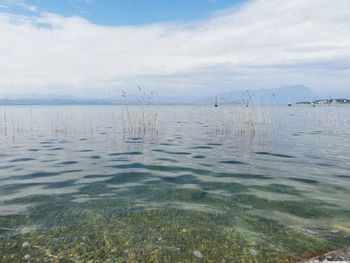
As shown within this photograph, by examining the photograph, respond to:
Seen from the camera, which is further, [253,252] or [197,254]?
[253,252]

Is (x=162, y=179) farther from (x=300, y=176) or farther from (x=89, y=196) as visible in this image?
(x=300, y=176)

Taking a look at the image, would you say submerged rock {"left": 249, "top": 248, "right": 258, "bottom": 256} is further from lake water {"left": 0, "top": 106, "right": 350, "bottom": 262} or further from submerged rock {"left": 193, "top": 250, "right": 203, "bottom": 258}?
submerged rock {"left": 193, "top": 250, "right": 203, "bottom": 258}

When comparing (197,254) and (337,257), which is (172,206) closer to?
(197,254)

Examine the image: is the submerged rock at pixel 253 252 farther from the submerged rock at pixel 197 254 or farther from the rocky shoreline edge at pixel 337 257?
the rocky shoreline edge at pixel 337 257

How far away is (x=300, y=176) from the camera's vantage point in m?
15.6

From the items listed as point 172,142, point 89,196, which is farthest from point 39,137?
point 89,196

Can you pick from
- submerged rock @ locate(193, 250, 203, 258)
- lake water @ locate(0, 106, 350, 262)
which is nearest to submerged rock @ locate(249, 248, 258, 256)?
lake water @ locate(0, 106, 350, 262)

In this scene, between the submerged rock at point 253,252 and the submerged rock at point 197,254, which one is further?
the submerged rock at point 253,252

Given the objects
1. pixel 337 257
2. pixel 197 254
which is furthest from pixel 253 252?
pixel 337 257

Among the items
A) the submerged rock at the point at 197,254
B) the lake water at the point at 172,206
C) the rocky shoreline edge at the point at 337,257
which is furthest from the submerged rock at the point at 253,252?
the rocky shoreline edge at the point at 337,257

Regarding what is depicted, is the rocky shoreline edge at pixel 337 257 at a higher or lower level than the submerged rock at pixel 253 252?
higher

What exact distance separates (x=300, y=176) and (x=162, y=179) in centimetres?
686

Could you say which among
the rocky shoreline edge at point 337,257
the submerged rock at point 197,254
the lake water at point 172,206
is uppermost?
the rocky shoreline edge at point 337,257

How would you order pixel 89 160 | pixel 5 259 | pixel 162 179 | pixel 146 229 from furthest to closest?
pixel 89 160 → pixel 162 179 → pixel 146 229 → pixel 5 259
